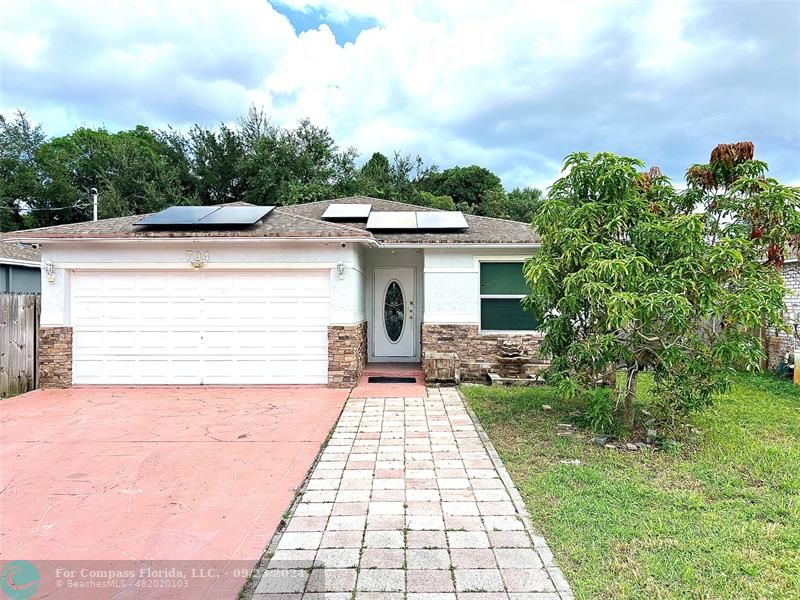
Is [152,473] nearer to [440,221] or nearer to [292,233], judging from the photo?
[292,233]

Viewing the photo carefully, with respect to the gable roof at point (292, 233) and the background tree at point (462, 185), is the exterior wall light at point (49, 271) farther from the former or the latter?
the background tree at point (462, 185)

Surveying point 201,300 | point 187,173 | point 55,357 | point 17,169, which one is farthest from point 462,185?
point 55,357

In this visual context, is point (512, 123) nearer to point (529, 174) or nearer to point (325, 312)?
point (325, 312)

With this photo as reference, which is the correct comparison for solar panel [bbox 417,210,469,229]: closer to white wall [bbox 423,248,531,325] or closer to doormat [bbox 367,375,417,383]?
white wall [bbox 423,248,531,325]

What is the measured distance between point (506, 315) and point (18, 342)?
364 inches

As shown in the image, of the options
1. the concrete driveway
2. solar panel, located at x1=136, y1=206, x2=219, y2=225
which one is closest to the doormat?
the concrete driveway

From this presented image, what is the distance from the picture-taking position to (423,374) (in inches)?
384

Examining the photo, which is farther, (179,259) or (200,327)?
(200,327)

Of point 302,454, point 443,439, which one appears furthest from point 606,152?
point 302,454

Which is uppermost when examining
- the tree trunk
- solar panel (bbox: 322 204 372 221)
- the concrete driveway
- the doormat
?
solar panel (bbox: 322 204 372 221)

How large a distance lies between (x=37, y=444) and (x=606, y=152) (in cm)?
762

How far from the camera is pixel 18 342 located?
8.42 meters

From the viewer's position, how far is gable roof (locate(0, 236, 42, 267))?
43.0 feet

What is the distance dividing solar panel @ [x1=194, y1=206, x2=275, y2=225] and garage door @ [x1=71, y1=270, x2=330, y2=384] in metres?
0.95
